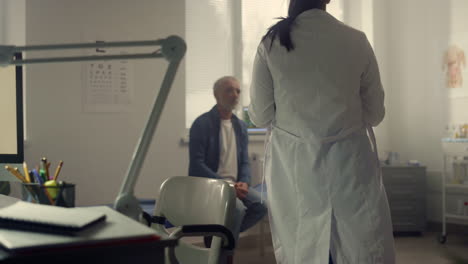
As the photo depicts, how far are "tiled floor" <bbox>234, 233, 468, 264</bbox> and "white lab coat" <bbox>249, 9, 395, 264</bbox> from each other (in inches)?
70.3

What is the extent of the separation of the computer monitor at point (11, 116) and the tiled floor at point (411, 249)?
2.12 meters

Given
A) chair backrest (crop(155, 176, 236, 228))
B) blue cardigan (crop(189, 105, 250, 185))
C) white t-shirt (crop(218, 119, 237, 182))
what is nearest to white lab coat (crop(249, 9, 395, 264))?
chair backrest (crop(155, 176, 236, 228))

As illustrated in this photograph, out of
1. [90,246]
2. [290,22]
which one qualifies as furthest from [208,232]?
[290,22]

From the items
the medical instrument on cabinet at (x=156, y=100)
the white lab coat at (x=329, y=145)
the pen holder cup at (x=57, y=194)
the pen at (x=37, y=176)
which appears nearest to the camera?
the medical instrument on cabinet at (x=156, y=100)

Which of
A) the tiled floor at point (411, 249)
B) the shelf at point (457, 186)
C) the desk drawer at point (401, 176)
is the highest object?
the desk drawer at point (401, 176)

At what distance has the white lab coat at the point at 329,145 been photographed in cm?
172

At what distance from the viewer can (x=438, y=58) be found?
4.94m

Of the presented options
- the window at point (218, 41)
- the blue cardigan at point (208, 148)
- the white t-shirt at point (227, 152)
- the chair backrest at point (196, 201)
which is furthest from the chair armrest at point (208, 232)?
the window at point (218, 41)

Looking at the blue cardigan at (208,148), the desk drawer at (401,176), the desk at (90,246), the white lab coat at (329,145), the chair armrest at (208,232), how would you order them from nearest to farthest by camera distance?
the desk at (90,246) < the chair armrest at (208,232) < the white lab coat at (329,145) < the blue cardigan at (208,148) < the desk drawer at (401,176)

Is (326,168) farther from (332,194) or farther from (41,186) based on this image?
(41,186)

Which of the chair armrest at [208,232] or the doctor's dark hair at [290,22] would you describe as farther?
the doctor's dark hair at [290,22]

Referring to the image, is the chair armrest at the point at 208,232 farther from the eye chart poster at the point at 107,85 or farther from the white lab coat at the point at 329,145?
the eye chart poster at the point at 107,85

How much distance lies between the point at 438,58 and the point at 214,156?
2.91 metres

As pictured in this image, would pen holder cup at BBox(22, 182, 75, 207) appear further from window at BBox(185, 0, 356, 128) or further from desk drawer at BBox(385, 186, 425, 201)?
desk drawer at BBox(385, 186, 425, 201)
